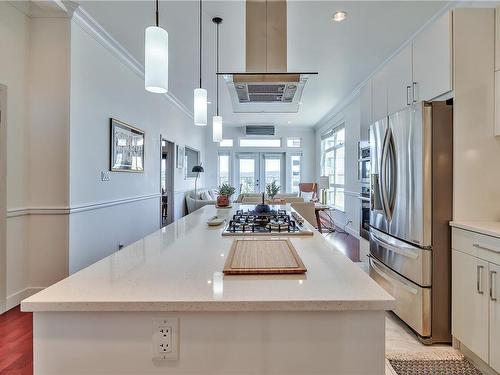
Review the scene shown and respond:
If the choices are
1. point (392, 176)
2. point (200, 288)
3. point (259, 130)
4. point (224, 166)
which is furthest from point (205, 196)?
point (200, 288)

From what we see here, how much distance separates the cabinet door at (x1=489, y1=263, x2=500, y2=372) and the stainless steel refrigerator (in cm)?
41

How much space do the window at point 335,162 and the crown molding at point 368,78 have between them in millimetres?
392

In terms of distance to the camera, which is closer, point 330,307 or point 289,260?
point 330,307

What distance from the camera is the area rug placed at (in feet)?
6.21

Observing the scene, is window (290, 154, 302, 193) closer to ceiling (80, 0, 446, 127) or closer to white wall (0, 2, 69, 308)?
ceiling (80, 0, 446, 127)

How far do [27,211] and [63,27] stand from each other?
6.00ft

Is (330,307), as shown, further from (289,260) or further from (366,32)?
(366,32)

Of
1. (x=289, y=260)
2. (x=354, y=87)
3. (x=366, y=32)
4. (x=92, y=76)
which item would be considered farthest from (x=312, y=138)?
(x=289, y=260)

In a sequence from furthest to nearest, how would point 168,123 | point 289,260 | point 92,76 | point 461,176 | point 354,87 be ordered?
1. point 168,123
2. point 354,87
3. point 92,76
4. point 461,176
5. point 289,260

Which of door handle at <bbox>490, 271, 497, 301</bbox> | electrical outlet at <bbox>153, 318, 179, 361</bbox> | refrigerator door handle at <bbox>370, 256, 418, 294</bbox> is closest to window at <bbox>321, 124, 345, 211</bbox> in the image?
refrigerator door handle at <bbox>370, 256, 418, 294</bbox>

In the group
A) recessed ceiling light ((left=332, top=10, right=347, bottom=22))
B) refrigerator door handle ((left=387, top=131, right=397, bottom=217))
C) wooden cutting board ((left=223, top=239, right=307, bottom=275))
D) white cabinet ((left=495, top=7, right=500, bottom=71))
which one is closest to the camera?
wooden cutting board ((left=223, top=239, right=307, bottom=275))

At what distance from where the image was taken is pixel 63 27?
3004 millimetres

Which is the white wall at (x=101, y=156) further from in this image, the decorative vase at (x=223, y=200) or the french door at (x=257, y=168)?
the french door at (x=257, y=168)

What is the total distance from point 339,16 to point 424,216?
2218 millimetres
